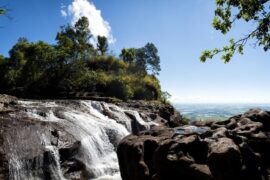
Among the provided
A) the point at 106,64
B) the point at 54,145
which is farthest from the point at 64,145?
the point at 106,64

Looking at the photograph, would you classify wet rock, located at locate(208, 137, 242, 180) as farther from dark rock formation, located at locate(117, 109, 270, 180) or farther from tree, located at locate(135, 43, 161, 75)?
tree, located at locate(135, 43, 161, 75)

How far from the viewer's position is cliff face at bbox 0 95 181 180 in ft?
39.1

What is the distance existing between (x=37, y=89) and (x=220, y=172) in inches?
1451

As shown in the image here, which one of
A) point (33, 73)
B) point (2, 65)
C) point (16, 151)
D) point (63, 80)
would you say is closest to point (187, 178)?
point (16, 151)

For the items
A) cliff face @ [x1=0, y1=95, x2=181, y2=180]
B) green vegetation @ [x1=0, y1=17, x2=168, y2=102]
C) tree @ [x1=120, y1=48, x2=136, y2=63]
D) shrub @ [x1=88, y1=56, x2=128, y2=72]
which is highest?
tree @ [x1=120, y1=48, x2=136, y2=63]

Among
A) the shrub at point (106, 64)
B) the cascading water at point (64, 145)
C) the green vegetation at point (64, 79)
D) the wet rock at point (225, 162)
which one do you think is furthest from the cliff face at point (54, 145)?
the shrub at point (106, 64)

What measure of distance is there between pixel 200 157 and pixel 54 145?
855cm

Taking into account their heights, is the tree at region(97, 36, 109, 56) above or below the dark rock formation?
above

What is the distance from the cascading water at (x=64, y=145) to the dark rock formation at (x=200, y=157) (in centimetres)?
434

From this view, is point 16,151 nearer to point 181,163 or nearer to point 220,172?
point 181,163

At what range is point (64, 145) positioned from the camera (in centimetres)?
1399

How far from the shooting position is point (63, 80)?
3869 cm

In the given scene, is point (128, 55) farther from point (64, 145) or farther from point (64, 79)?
point (64, 145)

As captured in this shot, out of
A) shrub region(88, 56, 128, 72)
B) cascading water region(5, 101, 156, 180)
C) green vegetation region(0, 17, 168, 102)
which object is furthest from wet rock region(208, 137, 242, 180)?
shrub region(88, 56, 128, 72)
